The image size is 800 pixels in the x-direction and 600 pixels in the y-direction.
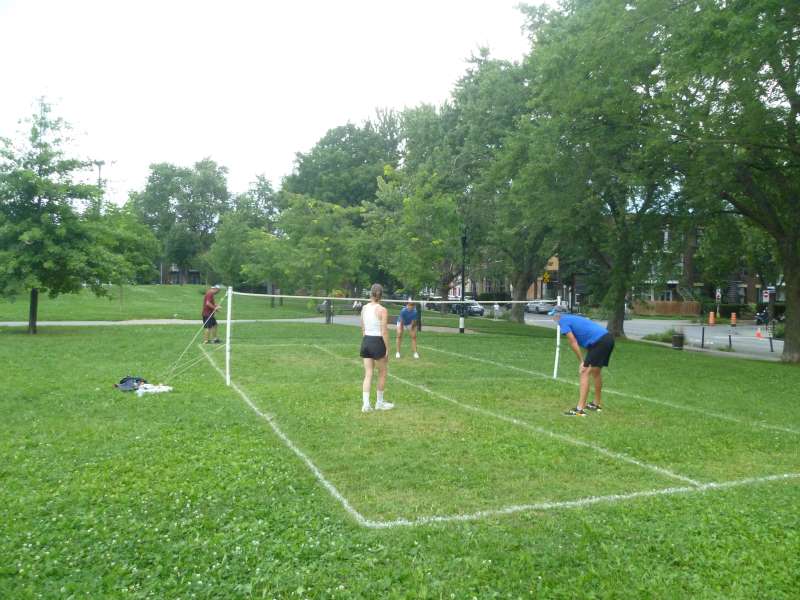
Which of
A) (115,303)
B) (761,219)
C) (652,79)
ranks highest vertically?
(652,79)

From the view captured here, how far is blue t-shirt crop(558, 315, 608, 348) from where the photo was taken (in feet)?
32.1

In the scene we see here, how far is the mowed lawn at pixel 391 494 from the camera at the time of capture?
413 centimetres

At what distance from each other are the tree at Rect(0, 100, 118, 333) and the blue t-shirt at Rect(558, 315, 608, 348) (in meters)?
17.1

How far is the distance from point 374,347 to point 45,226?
1665 cm

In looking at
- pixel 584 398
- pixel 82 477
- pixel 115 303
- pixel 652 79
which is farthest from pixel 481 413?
pixel 115 303

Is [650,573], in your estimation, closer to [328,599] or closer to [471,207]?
[328,599]

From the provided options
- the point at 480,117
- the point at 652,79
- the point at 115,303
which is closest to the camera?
the point at 652,79

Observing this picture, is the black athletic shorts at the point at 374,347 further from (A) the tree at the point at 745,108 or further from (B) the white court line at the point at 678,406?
(A) the tree at the point at 745,108

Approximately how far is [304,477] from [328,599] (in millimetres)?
2291

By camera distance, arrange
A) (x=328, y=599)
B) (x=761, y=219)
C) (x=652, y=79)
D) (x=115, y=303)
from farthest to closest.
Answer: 1. (x=115, y=303)
2. (x=761, y=219)
3. (x=652, y=79)
4. (x=328, y=599)

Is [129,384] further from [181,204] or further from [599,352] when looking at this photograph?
[181,204]

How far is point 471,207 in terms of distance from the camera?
3183cm

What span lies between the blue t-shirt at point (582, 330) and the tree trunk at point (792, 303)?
14397 mm

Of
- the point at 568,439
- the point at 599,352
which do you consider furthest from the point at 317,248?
the point at 568,439
